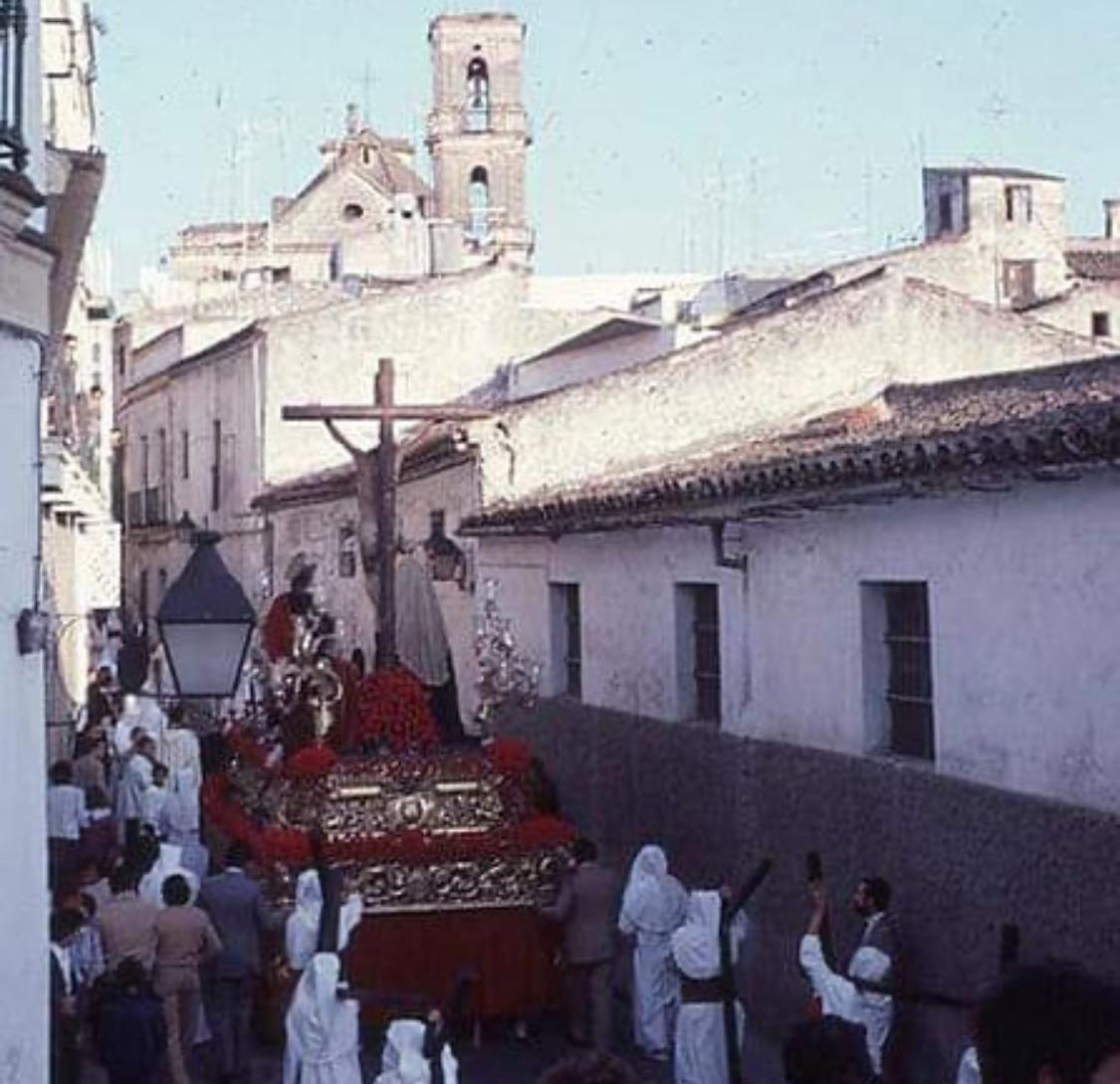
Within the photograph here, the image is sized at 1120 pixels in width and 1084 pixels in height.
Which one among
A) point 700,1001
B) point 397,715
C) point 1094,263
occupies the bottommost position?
point 700,1001

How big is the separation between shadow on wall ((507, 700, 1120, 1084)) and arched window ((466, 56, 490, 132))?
3864 cm

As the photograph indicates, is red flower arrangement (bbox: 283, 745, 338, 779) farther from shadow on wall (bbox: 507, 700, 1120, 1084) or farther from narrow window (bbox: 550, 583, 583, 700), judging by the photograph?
narrow window (bbox: 550, 583, 583, 700)

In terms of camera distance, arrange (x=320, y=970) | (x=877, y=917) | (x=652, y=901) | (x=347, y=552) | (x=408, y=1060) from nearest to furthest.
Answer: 1. (x=408, y=1060)
2. (x=320, y=970)
3. (x=877, y=917)
4. (x=652, y=901)
5. (x=347, y=552)

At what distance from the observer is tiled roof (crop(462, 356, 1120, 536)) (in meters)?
9.09

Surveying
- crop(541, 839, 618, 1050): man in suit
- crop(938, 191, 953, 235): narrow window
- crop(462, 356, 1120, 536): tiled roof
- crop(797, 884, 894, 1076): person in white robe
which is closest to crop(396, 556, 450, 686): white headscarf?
crop(462, 356, 1120, 536): tiled roof

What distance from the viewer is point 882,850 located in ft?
A: 37.1

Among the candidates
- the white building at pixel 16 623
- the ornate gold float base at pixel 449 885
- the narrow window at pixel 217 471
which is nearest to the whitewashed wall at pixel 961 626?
the ornate gold float base at pixel 449 885

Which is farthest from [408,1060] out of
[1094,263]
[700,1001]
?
[1094,263]

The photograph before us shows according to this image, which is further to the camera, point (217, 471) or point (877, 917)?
point (217, 471)

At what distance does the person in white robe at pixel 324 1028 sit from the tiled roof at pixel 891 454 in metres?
3.51

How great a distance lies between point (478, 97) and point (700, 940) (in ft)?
145

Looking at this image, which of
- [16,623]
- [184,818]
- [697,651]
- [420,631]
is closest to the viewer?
[16,623]

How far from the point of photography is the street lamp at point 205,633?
885 cm

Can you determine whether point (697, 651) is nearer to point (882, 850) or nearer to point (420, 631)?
point (420, 631)
